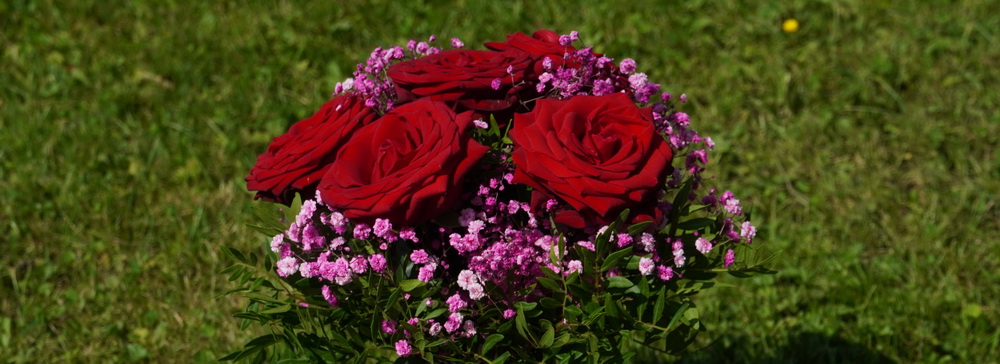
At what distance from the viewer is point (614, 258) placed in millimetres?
1837

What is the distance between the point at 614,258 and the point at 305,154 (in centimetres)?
60

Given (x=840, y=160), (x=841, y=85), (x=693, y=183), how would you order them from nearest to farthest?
(x=693, y=183)
(x=840, y=160)
(x=841, y=85)

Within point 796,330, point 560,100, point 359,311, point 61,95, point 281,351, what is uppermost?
point 560,100

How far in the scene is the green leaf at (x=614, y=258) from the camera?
182cm

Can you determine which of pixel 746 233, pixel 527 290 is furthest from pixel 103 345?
pixel 746 233

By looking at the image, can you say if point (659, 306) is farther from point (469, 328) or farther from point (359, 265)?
point (359, 265)

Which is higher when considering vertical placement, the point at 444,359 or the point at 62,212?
the point at 444,359

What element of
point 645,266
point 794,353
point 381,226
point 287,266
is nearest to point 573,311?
point 645,266

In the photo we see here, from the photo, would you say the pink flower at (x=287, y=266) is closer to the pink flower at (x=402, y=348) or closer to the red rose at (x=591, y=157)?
the pink flower at (x=402, y=348)

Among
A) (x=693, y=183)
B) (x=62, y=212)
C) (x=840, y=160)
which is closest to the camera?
(x=693, y=183)

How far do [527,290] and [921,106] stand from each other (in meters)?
2.91

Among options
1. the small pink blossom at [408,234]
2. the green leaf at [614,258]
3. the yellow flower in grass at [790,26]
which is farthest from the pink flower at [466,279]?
the yellow flower in grass at [790,26]

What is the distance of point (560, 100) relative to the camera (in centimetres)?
200

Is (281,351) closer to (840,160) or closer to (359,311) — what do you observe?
(359,311)
